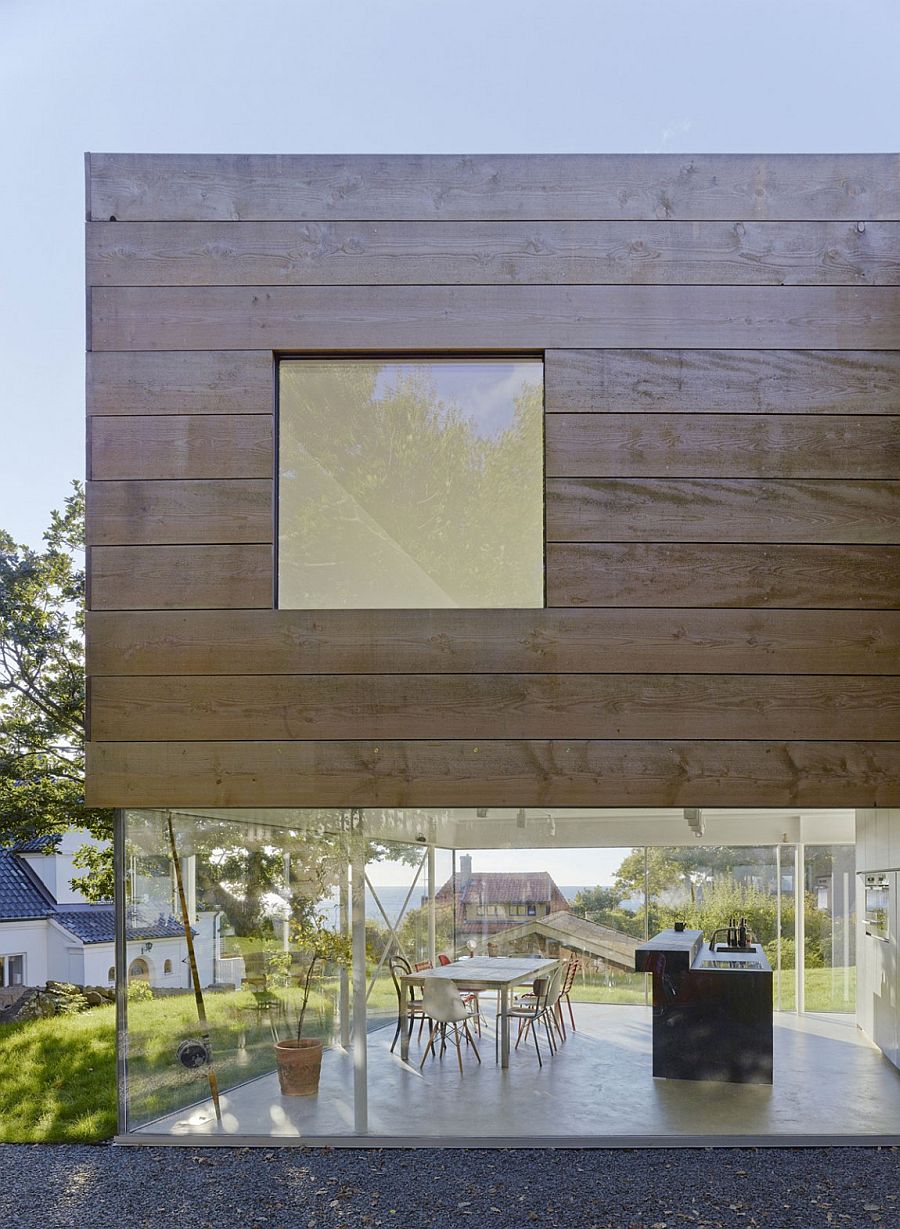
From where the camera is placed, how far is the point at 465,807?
5.66 metres

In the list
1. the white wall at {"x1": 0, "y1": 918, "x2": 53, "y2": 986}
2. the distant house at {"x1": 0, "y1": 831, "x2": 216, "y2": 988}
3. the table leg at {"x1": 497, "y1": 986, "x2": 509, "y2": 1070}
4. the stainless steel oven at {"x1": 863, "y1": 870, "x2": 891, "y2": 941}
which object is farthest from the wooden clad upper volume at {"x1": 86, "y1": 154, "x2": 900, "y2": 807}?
the white wall at {"x1": 0, "y1": 918, "x2": 53, "y2": 986}

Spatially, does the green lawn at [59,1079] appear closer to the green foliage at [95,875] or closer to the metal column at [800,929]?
the green foliage at [95,875]

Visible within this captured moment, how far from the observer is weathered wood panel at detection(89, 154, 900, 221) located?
19.1ft

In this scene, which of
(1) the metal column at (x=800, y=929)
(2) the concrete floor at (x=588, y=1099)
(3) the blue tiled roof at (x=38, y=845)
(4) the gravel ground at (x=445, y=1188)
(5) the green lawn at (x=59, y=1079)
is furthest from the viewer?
(3) the blue tiled roof at (x=38, y=845)

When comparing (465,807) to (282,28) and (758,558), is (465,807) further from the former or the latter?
(282,28)

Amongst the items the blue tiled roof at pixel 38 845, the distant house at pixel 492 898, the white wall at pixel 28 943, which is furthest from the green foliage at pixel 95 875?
the distant house at pixel 492 898

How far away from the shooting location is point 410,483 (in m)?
5.72

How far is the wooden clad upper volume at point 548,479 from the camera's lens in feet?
18.3

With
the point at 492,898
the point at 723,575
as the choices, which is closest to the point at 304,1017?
the point at 492,898

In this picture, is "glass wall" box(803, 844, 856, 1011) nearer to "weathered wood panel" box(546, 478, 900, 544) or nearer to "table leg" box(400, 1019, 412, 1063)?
"weathered wood panel" box(546, 478, 900, 544)

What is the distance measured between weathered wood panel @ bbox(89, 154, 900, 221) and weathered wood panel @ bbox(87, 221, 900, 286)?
8 centimetres

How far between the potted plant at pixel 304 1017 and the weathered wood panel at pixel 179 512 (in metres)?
2.12

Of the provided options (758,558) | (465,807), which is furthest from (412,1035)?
(758,558)

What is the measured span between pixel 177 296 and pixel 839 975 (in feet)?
17.0
